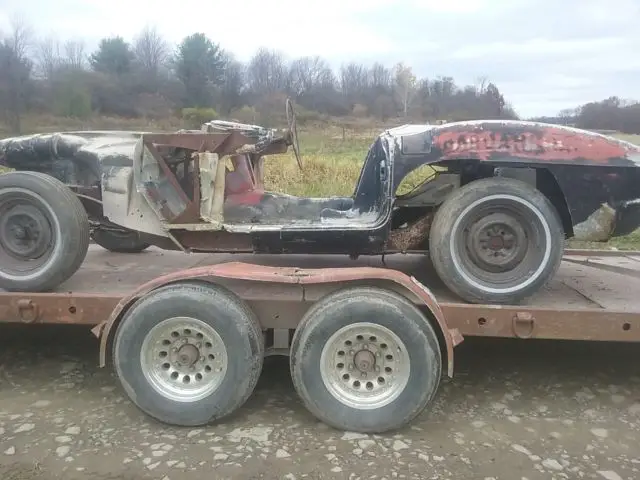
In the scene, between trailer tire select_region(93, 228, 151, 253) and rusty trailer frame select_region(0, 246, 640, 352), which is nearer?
rusty trailer frame select_region(0, 246, 640, 352)

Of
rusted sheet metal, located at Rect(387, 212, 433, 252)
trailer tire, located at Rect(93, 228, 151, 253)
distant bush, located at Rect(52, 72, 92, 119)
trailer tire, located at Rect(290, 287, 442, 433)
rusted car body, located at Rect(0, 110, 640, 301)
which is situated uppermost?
distant bush, located at Rect(52, 72, 92, 119)

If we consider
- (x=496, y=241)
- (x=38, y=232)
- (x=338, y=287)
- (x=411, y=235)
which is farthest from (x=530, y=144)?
(x=38, y=232)

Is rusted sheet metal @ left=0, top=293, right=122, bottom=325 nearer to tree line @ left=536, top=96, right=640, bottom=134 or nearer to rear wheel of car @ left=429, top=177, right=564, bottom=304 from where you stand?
rear wheel of car @ left=429, top=177, right=564, bottom=304

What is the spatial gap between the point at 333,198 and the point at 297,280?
1.51 meters

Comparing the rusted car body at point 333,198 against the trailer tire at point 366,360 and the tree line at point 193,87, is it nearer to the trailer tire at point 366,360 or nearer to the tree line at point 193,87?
the trailer tire at point 366,360

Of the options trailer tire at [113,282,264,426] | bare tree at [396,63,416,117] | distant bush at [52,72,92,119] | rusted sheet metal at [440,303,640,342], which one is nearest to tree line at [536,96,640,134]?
rusted sheet metal at [440,303,640,342]

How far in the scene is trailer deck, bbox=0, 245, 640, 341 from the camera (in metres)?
4.04

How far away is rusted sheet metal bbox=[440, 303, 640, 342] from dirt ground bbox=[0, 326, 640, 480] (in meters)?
0.55

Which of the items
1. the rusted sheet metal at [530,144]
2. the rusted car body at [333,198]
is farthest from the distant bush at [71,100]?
the rusted sheet metal at [530,144]

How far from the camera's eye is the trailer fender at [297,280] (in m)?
3.95

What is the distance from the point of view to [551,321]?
159 inches

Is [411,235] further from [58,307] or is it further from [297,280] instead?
[58,307]

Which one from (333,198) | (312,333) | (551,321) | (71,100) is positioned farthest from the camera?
(71,100)

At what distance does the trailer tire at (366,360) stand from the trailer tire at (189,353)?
0.32 metres
